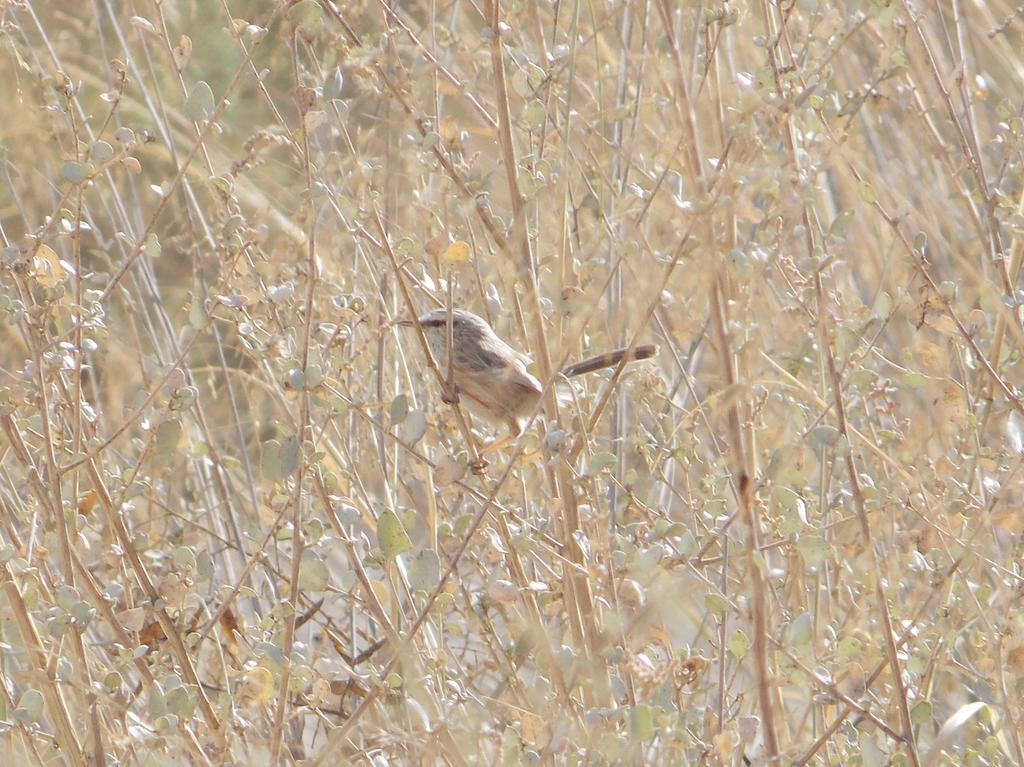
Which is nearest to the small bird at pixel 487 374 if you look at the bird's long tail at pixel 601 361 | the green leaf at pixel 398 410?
the bird's long tail at pixel 601 361

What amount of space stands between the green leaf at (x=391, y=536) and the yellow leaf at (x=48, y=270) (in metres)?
0.74

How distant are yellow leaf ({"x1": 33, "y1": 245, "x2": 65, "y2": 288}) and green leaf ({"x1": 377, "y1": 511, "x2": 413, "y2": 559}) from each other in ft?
2.44

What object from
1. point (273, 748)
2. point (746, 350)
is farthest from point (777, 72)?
point (273, 748)

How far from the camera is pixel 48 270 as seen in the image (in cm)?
223

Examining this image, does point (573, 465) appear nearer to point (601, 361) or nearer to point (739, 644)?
point (601, 361)

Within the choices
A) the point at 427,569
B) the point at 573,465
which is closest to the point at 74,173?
the point at 427,569

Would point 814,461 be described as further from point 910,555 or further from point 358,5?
point 358,5

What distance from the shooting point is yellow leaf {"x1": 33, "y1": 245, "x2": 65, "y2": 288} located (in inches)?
86.5

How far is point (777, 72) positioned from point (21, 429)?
1559 mm

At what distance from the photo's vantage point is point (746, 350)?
6.34 ft

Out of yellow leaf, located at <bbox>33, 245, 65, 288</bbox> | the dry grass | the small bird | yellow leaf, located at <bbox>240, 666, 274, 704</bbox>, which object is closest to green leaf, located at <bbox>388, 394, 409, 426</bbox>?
the dry grass

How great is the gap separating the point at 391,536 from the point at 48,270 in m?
0.80

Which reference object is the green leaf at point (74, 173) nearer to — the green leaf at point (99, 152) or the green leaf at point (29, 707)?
the green leaf at point (99, 152)

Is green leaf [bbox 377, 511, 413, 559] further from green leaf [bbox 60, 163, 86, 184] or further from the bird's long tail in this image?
the bird's long tail
